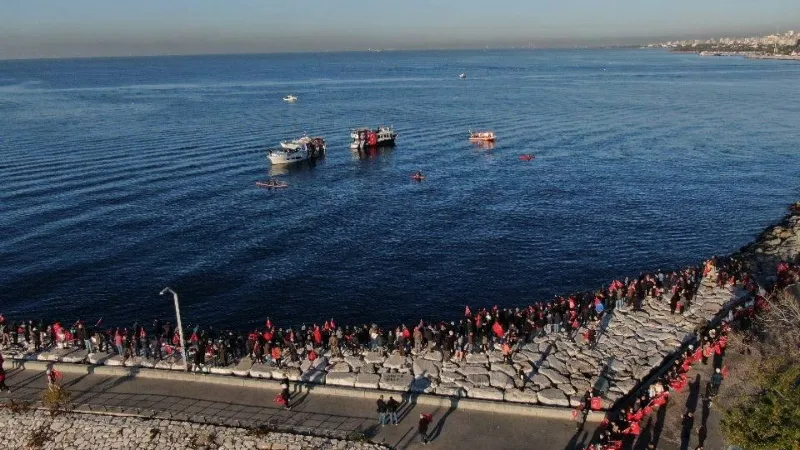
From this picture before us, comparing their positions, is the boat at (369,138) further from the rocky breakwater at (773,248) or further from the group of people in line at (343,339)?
the group of people in line at (343,339)

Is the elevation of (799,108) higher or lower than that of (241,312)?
higher

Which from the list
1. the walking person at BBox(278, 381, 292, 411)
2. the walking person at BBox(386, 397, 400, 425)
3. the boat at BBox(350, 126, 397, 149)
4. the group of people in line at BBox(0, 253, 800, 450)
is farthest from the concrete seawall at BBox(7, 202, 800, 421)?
the boat at BBox(350, 126, 397, 149)

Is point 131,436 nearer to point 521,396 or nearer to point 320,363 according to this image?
point 320,363

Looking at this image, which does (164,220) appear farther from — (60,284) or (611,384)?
(611,384)

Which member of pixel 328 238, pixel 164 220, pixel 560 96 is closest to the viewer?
pixel 328 238

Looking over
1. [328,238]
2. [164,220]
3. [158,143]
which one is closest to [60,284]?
[164,220]

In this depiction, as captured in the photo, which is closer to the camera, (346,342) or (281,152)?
(346,342)

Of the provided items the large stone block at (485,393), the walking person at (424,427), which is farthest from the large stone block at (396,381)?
the walking person at (424,427)
